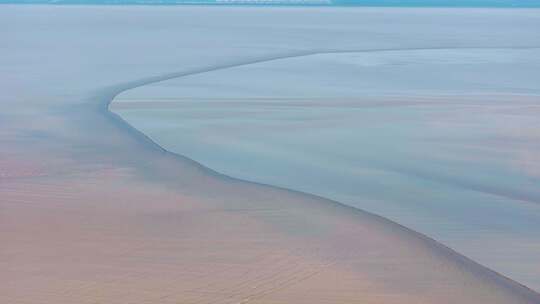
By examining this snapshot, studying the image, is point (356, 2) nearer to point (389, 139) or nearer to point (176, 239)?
point (389, 139)

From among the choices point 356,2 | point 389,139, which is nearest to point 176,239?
point 389,139

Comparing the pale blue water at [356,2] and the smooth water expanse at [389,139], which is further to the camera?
the pale blue water at [356,2]

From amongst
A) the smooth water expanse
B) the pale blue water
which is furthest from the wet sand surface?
the pale blue water

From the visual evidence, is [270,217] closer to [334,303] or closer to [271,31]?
[334,303]

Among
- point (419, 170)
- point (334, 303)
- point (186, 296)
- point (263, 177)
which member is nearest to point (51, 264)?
point (186, 296)

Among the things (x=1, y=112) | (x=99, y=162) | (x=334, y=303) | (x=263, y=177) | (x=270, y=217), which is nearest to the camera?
(x=334, y=303)

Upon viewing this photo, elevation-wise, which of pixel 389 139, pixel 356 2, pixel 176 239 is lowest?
pixel 176 239

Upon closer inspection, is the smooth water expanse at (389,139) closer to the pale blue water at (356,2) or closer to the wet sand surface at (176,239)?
the wet sand surface at (176,239)

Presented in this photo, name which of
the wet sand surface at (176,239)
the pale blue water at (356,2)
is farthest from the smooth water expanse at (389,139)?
the pale blue water at (356,2)
